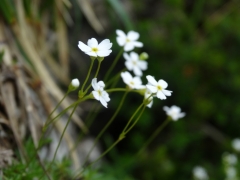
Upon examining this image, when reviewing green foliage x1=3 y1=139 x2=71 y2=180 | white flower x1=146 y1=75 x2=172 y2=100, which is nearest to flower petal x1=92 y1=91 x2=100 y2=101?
white flower x1=146 y1=75 x2=172 y2=100

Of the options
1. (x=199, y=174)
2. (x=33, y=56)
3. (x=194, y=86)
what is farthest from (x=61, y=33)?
(x=199, y=174)

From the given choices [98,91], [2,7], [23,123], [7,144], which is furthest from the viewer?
[2,7]

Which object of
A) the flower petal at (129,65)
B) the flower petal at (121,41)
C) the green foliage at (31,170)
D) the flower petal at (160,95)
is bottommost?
the green foliage at (31,170)

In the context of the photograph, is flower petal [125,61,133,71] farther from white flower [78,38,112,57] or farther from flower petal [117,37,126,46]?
white flower [78,38,112,57]

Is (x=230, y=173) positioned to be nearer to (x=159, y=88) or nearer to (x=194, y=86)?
(x=194, y=86)

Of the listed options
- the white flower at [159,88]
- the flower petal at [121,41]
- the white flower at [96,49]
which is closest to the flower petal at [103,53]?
the white flower at [96,49]

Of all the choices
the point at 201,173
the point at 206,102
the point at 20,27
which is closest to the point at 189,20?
the point at 206,102

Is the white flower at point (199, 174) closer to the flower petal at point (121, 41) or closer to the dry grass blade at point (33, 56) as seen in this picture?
the dry grass blade at point (33, 56)

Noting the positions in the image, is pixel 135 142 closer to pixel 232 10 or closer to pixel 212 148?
pixel 212 148
